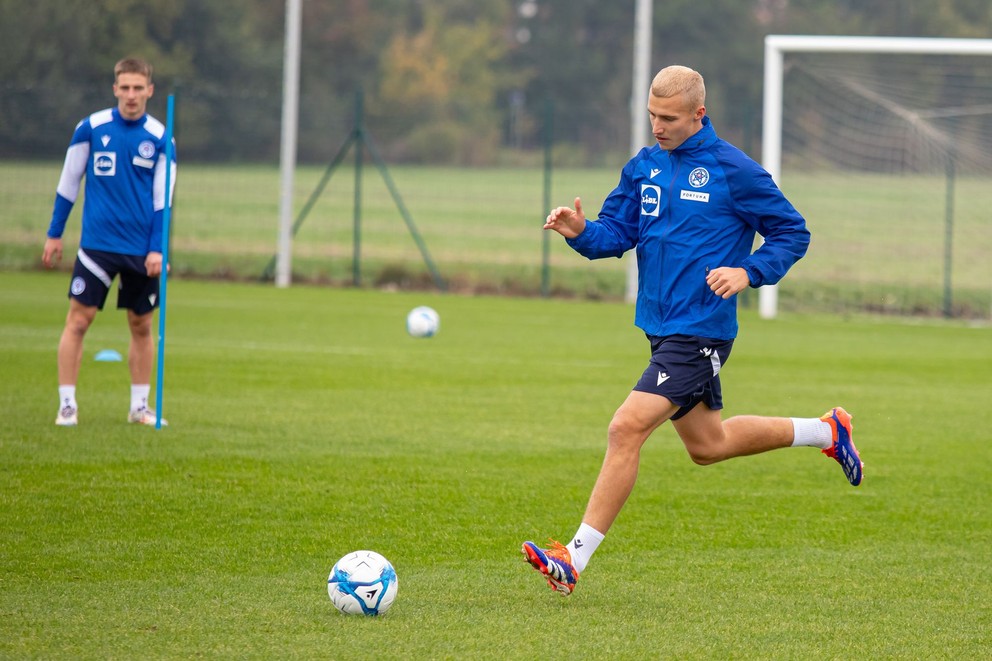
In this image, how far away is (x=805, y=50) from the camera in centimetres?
1838

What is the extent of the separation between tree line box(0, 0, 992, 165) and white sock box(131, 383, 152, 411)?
14.8 metres

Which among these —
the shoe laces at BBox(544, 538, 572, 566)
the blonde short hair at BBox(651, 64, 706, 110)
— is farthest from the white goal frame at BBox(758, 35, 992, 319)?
the shoe laces at BBox(544, 538, 572, 566)

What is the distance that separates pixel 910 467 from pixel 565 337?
7.55m

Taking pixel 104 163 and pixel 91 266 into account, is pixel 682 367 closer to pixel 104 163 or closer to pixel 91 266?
pixel 91 266

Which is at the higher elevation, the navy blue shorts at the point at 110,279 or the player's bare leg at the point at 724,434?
the navy blue shorts at the point at 110,279

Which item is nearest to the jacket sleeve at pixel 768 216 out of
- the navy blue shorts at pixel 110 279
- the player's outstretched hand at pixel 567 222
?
the player's outstretched hand at pixel 567 222

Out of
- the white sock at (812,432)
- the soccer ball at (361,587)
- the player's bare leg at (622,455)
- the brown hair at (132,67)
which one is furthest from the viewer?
the brown hair at (132,67)

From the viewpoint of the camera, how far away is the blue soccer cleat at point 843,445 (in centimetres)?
613

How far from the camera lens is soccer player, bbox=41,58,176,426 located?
859 cm

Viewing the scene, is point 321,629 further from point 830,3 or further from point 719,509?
point 830,3

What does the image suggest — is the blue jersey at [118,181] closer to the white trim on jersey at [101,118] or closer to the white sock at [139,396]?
the white trim on jersey at [101,118]

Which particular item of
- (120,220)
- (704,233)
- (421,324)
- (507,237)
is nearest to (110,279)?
(120,220)

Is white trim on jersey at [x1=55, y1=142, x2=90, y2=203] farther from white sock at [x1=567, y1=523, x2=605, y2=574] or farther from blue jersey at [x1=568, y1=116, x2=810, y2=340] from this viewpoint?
white sock at [x1=567, y1=523, x2=605, y2=574]

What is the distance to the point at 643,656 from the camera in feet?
14.3
